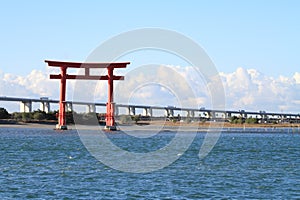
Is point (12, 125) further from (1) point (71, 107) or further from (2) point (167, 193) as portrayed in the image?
(2) point (167, 193)

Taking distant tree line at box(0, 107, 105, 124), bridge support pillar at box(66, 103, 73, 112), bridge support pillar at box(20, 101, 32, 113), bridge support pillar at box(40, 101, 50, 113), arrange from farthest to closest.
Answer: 1. bridge support pillar at box(40, 101, 50, 113)
2. bridge support pillar at box(20, 101, 32, 113)
3. bridge support pillar at box(66, 103, 73, 112)
4. distant tree line at box(0, 107, 105, 124)

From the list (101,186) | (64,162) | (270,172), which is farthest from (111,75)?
(101,186)

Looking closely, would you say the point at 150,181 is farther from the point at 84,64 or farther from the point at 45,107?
the point at 45,107

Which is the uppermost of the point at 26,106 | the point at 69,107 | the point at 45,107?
the point at 26,106

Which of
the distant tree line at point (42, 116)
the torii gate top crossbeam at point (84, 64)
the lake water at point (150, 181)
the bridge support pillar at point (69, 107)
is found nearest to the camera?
the lake water at point (150, 181)

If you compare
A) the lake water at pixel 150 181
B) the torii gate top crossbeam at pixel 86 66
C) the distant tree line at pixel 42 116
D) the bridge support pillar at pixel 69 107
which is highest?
the torii gate top crossbeam at pixel 86 66

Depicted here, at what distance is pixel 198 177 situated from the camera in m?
37.8

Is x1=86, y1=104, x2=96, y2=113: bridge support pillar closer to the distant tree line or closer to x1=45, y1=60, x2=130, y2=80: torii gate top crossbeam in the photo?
the distant tree line

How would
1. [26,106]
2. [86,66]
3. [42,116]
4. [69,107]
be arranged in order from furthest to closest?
1. [26,106]
2. [69,107]
3. [42,116]
4. [86,66]

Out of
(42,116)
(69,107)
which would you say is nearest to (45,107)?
(69,107)

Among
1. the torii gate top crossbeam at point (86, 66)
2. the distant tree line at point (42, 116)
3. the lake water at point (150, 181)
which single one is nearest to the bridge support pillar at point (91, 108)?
the distant tree line at point (42, 116)

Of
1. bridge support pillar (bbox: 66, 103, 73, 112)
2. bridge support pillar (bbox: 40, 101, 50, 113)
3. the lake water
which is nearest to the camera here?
the lake water

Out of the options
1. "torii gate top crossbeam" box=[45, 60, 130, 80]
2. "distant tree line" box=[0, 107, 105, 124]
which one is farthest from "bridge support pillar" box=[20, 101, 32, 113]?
"torii gate top crossbeam" box=[45, 60, 130, 80]

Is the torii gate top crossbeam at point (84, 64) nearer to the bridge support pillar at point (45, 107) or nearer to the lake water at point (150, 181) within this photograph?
the lake water at point (150, 181)
